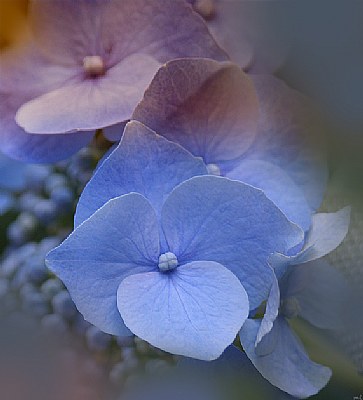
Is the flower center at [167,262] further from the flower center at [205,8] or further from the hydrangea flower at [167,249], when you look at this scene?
the flower center at [205,8]

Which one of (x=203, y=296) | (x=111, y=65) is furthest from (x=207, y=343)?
(x=111, y=65)

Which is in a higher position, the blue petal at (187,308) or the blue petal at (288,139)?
the blue petal at (288,139)

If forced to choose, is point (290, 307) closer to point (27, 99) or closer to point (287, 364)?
point (287, 364)

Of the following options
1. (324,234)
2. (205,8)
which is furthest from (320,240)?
(205,8)

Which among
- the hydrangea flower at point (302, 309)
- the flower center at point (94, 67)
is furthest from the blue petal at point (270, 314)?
the flower center at point (94, 67)

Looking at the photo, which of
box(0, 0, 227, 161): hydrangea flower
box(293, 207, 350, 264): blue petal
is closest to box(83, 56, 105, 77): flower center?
box(0, 0, 227, 161): hydrangea flower
